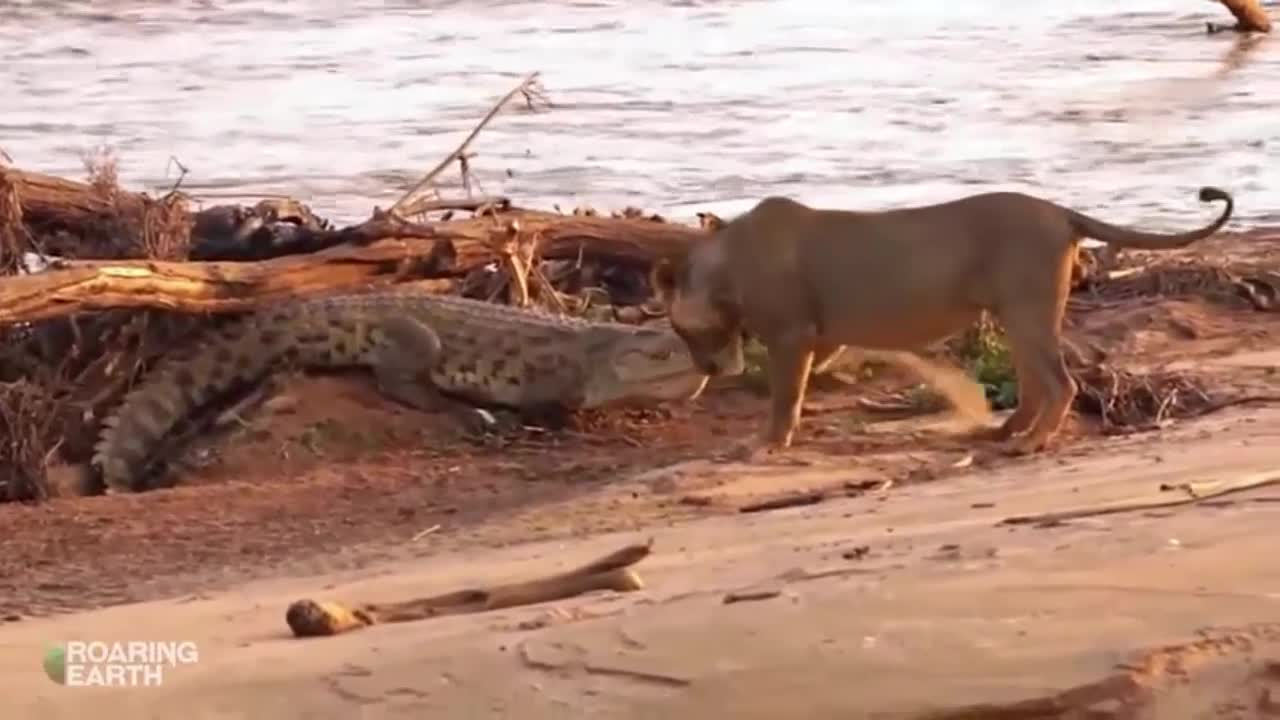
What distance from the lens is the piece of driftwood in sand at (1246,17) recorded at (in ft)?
78.6

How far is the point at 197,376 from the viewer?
10055 mm

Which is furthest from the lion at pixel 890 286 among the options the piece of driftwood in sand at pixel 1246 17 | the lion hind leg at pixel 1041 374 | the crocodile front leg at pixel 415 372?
the piece of driftwood in sand at pixel 1246 17

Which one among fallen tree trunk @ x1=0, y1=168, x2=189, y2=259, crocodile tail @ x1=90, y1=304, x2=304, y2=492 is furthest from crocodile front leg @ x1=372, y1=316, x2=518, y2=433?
fallen tree trunk @ x1=0, y1=168, x2=189, y2=259

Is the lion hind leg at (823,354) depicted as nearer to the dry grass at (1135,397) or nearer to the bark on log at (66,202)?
the dry grass at (1135,397)

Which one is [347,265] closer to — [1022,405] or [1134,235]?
[1022,405]

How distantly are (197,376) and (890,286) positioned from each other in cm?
314

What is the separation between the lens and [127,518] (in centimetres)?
854

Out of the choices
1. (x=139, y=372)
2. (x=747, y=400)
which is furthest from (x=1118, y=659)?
(x=139, y=372)

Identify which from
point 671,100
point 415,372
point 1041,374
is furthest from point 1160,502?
point 671,100

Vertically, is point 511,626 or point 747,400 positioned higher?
point 511,626

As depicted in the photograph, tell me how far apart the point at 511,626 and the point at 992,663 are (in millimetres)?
1184

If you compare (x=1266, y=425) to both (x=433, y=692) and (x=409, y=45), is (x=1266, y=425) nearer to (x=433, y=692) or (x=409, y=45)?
(x=433, y=692)

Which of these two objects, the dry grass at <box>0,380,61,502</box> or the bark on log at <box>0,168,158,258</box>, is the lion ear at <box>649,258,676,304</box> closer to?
the bark on log at <box>0,168,158,258</box>

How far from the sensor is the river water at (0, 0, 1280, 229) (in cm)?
1585
